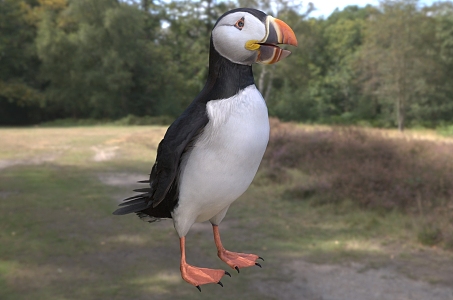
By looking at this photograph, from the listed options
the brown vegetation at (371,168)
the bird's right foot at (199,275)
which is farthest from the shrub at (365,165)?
the bird's right foot at (199,275)

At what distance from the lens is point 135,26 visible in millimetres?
4223

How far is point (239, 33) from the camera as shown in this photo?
1062mm

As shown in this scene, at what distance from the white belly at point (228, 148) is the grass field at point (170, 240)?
394 centimetres

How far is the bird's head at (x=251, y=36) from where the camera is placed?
1.05 m

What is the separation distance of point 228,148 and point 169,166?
0.57 feet

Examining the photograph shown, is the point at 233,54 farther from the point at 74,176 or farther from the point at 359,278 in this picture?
the point at 74,176

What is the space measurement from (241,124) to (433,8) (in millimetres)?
36331

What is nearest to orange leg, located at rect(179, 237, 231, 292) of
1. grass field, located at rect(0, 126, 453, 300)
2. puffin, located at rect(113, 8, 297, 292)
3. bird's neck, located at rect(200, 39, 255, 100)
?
puffin, located at rect(113, 8, 297, 292)

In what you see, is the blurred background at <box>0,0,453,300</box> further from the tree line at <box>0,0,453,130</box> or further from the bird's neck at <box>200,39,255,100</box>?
the tree line at <box>0,0,453,130</box>

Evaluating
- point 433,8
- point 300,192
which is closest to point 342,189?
point 300,192

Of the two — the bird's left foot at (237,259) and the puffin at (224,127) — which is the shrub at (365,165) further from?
the puffin at (224,127)

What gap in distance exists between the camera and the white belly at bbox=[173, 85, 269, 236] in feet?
3.69

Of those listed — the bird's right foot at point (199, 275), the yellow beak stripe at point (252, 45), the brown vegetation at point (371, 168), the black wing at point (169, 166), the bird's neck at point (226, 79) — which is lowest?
the brown vegetation at point (371, 168)

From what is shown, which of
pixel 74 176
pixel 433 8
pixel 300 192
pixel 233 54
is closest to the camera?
pixel 233 54
